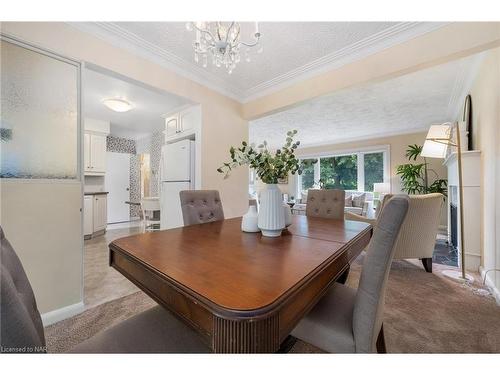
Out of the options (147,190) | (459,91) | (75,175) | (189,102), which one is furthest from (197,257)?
(147,190)

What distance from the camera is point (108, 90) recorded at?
3109 millimetres

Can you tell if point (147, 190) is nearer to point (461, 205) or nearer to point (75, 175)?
point (75, 175)

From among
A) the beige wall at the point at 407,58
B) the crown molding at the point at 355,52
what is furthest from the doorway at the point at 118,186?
the beige wall at the point at 407,58

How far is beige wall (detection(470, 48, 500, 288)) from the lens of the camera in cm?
192

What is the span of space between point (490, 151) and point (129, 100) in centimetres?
467

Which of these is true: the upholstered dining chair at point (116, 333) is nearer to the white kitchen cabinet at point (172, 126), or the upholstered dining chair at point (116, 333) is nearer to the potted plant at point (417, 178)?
the white kitchen cabinet at point (172, 126)

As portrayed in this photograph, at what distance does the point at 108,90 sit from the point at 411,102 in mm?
4922

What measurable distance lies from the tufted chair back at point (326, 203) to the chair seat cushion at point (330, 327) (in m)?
1.24

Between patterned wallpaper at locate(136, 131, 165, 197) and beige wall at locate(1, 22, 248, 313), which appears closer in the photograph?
beige wall at locate(1, 22, 248, 313)

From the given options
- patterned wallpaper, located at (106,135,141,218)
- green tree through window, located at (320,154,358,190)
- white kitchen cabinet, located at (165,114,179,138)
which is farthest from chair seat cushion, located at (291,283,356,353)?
green tree through window, located at (320,154,358,190)

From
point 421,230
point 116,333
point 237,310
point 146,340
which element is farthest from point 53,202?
point 421,230

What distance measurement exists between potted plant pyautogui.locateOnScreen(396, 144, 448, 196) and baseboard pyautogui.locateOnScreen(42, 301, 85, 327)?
20.1ft

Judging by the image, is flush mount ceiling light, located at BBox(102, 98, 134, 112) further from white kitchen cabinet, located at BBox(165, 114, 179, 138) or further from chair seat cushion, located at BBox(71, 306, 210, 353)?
chair seat cushion, located at BBox(71, 306, 210, 353)

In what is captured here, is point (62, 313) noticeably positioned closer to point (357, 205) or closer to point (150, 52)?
point (150, 52)
